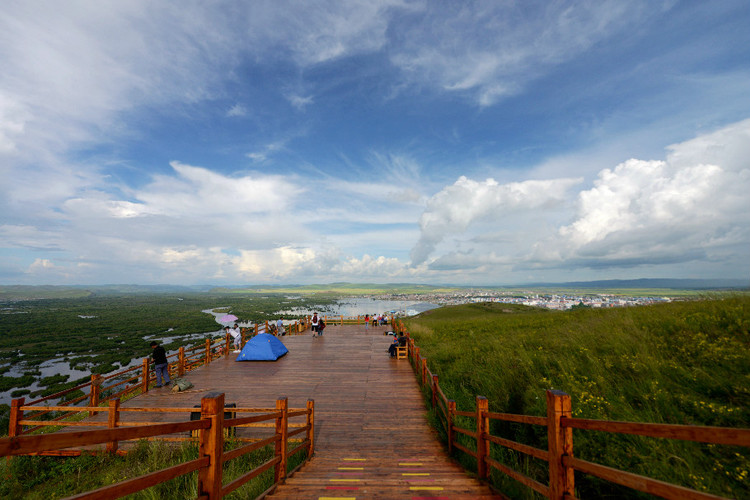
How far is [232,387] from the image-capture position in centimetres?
1061

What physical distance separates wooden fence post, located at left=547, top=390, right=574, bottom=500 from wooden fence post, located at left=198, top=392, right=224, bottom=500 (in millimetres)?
2982

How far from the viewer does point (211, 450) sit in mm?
2744

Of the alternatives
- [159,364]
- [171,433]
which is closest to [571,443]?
[171,433]

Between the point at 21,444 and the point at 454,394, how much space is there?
8867mm

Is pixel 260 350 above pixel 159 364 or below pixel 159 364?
below

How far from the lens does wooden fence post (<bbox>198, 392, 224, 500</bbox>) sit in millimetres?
2712

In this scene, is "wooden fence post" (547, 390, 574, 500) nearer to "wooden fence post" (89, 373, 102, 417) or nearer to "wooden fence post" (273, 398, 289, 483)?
"wooden fence post" (273, 398, 289, 483)

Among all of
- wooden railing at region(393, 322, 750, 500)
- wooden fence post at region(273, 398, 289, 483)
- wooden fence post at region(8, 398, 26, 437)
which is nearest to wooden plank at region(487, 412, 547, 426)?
wooden railing at region(393, 322, 750, 500)

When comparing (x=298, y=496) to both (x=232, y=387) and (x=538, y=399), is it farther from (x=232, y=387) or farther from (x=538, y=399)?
(x=232, y=387)

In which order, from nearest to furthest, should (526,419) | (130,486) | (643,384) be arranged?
(130,486)
(526,419)
(643,384)

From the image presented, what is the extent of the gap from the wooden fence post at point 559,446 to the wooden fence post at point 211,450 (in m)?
2.98

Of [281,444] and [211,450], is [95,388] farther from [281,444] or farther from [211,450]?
[211,450]

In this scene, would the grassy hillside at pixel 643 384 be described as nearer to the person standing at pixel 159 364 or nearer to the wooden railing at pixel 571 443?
the wooden railing at pixel 571 443

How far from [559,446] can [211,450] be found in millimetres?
3107
